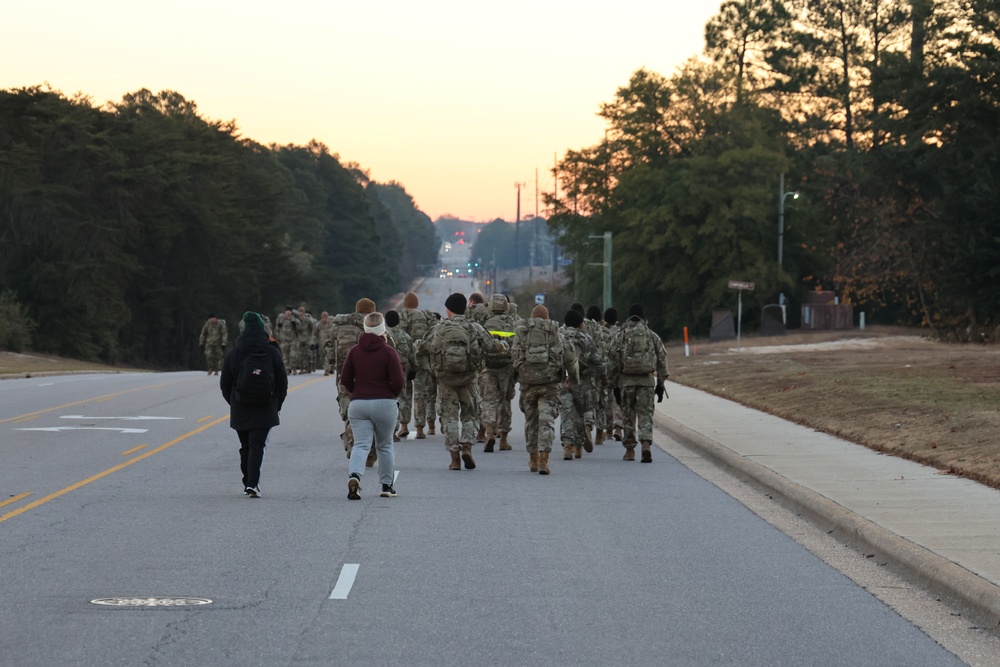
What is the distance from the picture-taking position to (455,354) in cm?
1709

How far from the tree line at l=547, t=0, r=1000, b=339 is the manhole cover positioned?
3751cm

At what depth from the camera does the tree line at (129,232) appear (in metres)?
68.2

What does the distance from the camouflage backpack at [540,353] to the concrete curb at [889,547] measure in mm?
2495

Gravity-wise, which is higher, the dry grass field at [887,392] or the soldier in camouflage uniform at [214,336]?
the soldier in camouflage uniform at [214,336]

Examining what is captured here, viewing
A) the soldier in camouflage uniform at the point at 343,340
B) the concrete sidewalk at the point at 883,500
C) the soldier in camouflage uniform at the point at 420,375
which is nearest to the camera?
the concrete sidewalk at the point at 883,500

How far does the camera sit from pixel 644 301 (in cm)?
8238

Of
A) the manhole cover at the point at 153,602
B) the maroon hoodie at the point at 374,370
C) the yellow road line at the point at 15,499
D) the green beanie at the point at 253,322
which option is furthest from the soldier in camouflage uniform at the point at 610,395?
the manhole cover at the point at 153,602

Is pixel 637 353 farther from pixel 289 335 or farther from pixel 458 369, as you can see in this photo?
pixel 289 335

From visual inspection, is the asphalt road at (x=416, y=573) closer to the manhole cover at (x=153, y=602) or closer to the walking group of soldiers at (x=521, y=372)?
the manhole cover at (x=153, y=602)

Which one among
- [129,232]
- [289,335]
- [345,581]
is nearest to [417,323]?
[345,581]

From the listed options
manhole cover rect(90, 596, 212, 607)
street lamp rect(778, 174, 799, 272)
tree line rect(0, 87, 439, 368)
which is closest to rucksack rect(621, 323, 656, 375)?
manhole cover rect(90, 596, 212, 607)

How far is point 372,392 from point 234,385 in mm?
1390

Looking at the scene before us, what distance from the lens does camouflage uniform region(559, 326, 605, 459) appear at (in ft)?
60.6

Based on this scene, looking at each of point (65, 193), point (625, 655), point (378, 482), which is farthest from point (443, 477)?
point (65, 193)
